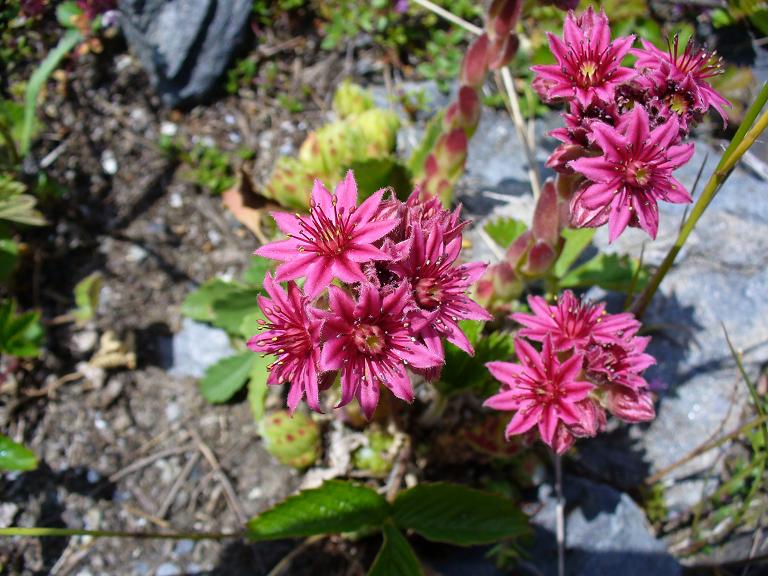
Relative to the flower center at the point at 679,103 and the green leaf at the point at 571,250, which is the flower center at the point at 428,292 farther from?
the green leaf at the point at 571,250

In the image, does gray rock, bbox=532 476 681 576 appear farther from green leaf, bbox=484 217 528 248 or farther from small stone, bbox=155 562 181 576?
small stone, bbox=155 562 181 576

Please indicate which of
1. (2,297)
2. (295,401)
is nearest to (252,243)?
(2,297)

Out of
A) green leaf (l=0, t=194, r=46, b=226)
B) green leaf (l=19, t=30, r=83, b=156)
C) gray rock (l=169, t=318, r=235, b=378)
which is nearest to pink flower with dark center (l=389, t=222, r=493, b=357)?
gray rock (l=169, t=318, r=235, b=378)

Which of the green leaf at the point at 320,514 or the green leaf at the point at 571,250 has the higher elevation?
the green leaf at the point at 571,250

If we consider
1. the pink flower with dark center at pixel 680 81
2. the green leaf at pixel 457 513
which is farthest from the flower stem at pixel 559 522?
the pink flower with dark center at pixel 680 81

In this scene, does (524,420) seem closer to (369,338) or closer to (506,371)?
(506,371)
